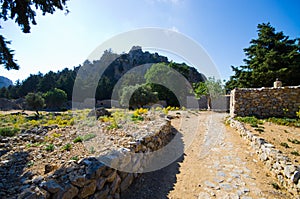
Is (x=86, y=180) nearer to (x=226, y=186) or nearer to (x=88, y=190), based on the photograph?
(x=88, y=190)

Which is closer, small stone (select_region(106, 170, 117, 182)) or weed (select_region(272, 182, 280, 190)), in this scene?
small stone (select_region(106, 170, 117, 182))

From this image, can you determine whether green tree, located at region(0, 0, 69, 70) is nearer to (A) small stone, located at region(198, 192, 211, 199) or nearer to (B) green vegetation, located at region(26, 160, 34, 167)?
(B) green vegetation, located at region(26, 160, 34, 167)

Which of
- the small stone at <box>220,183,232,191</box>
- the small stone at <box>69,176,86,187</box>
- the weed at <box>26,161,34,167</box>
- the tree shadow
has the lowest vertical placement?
the tree shadow

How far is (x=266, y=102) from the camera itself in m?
9.31

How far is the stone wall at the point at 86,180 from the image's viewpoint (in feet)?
7.24

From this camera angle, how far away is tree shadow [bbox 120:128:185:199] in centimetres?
338

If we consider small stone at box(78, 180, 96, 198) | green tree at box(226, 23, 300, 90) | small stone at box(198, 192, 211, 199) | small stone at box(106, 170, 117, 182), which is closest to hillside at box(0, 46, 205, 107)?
green tree at box(226, 23, 300, 90)

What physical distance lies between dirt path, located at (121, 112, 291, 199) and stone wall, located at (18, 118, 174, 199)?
0.37m

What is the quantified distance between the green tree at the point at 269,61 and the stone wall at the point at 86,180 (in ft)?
63.2

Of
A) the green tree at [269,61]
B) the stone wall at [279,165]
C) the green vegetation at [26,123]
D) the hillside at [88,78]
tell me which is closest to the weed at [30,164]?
the green vegetation at [26,123]

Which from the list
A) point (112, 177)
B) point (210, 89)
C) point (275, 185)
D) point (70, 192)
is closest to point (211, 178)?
point (275, 185)

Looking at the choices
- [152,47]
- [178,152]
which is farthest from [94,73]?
[178,152]

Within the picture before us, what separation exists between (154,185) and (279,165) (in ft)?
9.53

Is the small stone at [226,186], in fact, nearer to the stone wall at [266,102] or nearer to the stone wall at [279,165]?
the stone wall at [279,165]
